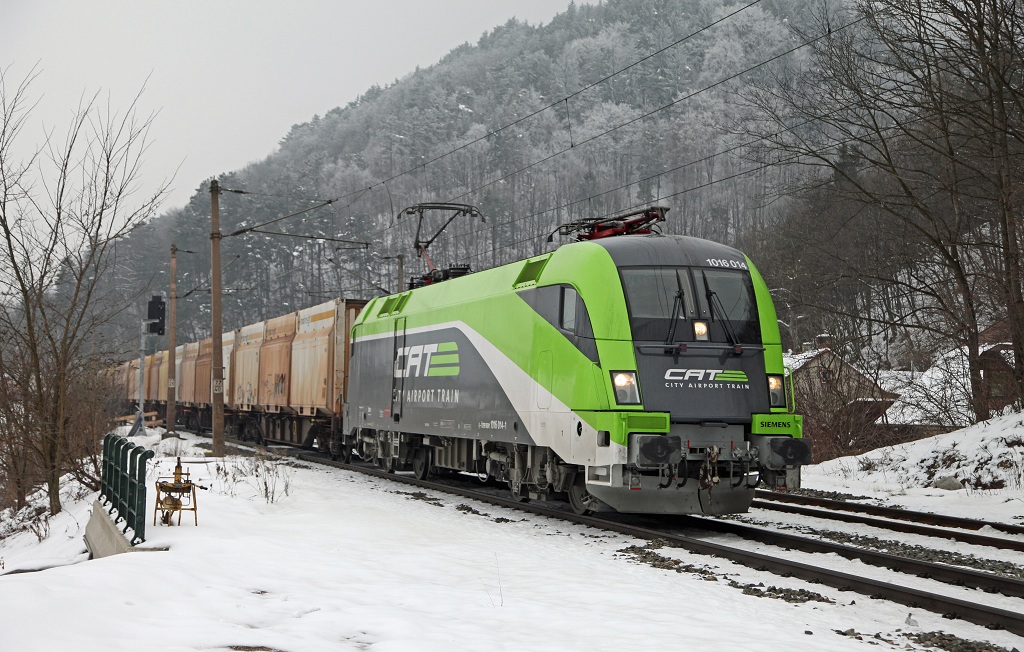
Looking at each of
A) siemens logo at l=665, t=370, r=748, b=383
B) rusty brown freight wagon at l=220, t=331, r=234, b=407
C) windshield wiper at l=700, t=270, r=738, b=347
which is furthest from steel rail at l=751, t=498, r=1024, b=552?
rusty brown freight wagon at l=220, t=331, r=234, b=407

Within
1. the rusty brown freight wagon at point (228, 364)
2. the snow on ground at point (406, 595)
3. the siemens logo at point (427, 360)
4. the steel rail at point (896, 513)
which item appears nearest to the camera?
the snow on ground at point (406, 595)

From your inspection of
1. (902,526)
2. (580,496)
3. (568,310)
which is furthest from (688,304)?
(902,526)

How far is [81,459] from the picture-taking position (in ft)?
58.1

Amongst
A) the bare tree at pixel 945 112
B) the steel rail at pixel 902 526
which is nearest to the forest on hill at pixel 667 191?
the bare tree at pixel 945 112

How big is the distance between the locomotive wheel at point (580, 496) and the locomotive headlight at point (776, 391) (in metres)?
2.50

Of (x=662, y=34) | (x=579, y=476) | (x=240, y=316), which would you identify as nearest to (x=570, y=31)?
(x=662, y=34)

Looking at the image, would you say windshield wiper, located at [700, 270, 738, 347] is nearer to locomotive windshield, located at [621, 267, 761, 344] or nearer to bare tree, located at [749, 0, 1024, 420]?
locomotive windshield, located at [621, 267, 761, 344]

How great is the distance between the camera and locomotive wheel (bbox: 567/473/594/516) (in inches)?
485

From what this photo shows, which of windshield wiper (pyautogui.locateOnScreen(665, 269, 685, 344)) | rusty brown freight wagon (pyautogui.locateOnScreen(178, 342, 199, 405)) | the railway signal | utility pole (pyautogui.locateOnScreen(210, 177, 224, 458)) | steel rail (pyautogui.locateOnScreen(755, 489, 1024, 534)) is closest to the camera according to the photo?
windshield wiper (pyautogui.locateOnScreen(665, 269, 685, 344))

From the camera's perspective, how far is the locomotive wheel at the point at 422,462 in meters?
17.8

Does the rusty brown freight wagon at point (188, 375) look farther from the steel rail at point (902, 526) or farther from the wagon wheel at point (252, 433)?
the steel rail at point (902, 526)

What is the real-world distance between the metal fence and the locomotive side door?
4.93 meters

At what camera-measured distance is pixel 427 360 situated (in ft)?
53.9

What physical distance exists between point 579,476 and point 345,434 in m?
10.5
